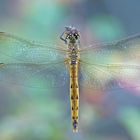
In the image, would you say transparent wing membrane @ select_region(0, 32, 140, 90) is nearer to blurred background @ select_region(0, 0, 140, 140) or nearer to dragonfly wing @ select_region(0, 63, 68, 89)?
dragonfly wing @ select_region(0, 63, 68, 89)

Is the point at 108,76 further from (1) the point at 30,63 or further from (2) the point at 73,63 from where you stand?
(1) the point at 30,63

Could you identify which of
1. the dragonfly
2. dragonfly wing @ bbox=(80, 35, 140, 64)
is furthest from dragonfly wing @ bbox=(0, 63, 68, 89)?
dragonfly wing @ bbox=(80, 35, 140, 64)

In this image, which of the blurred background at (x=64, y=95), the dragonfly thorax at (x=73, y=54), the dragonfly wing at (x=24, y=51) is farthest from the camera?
the blurred background at (x=64, y=95)

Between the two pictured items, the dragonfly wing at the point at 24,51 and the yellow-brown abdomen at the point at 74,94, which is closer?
the dragonfly wing at the point at 24,51

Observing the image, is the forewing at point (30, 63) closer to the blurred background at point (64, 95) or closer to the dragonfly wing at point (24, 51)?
the dragonfly wing at point (24, 51)

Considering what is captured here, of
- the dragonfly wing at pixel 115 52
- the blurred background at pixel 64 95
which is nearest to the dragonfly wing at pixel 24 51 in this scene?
the dragonfly wing at pixel 115 52

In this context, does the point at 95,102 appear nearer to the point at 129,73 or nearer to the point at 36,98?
the point at 36,98
